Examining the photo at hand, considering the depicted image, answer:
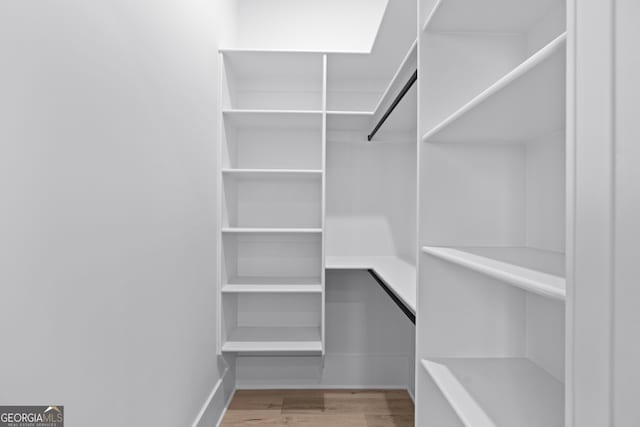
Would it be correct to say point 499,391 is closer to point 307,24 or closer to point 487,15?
point 487,15

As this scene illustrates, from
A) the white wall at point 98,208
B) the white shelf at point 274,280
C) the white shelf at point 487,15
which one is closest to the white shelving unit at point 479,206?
the white shelf at point 487,15

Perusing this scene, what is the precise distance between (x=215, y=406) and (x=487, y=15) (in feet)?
6.86

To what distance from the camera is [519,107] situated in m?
A: 0.93

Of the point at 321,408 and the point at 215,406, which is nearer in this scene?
the point at 215,406

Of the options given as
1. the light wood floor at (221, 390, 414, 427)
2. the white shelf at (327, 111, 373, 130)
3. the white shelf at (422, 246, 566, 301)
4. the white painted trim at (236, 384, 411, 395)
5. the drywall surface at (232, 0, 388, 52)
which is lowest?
the light wood floor at (221, 390, 414, 427)

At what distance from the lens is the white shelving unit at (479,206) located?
116 cm

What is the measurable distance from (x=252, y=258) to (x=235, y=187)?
0.46 meters

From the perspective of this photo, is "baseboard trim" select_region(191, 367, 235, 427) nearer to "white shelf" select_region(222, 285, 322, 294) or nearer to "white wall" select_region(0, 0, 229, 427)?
"white wall" select_region(0, 0, 229, 427)

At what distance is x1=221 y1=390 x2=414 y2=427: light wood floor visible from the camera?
87.7 inches

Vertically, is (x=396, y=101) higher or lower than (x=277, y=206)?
higher

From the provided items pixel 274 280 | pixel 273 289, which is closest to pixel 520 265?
pixel 273 289

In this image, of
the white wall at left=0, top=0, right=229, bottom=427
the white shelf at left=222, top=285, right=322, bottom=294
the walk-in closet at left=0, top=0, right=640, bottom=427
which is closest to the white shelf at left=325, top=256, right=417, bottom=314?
the walk-in closet at left=0, top=0, right=640, bottom=427

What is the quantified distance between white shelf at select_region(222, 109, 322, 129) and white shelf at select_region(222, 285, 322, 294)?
3.12 feet

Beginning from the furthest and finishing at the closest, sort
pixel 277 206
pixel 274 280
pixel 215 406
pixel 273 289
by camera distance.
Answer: pixel 277 206
pixel 274 280
pixel 273 289
pixel 215 406
